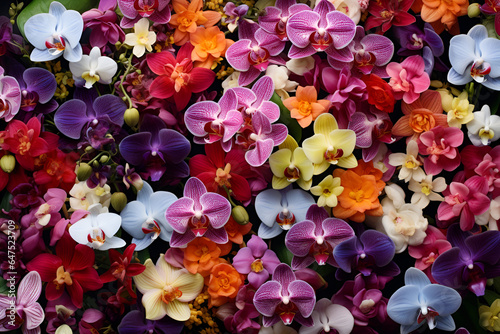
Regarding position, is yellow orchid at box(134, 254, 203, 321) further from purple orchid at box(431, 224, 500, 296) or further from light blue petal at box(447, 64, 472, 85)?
light blue petal at box(447, 64, 472, 85)

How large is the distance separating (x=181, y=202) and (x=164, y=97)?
0.23 meters

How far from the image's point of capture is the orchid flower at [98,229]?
100cm

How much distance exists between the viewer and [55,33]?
1.06 metres

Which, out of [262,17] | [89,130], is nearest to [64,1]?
[89,130]

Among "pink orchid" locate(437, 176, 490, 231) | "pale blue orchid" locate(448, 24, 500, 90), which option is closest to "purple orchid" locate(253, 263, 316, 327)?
"pink orchid" locate(437, 176, 490, 231)

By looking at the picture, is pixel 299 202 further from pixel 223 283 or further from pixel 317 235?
pixel 223 283

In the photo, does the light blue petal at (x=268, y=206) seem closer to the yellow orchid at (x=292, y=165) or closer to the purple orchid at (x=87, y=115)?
the yellow orchid at (x=292, y=165)

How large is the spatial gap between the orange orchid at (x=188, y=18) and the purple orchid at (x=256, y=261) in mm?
474

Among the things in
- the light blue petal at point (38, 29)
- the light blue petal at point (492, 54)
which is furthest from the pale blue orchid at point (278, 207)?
the light blue petal at point (38, 29)

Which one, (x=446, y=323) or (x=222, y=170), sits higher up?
(x=222, y=170)

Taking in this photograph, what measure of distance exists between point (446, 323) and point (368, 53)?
0.59 m

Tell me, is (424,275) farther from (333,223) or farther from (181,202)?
(181,202)

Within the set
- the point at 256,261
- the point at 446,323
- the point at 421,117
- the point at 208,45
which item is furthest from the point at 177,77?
the point at 446,323

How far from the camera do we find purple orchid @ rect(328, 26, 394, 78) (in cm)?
105
